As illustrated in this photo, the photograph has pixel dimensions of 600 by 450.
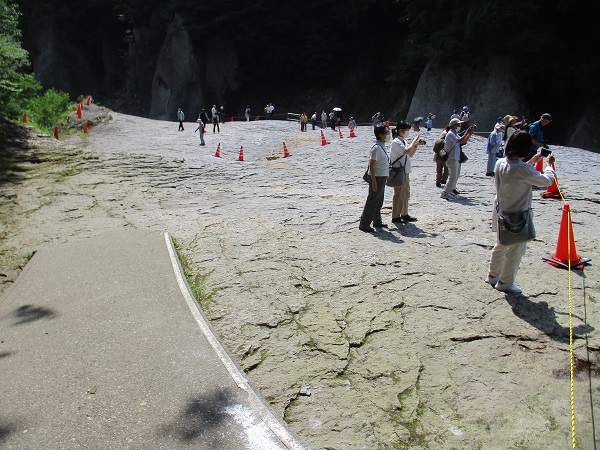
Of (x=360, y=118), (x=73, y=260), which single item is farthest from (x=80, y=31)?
(x=73, y=260)

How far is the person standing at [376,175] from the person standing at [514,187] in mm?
2450

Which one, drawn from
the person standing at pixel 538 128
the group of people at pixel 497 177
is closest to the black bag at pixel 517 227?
the group of people at pixel 497 177

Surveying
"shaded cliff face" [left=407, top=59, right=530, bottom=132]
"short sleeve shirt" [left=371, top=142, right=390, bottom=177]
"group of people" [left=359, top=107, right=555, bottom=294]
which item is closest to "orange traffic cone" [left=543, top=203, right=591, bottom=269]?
"group of people" [left=359, top=107, right=555, bottom=294]

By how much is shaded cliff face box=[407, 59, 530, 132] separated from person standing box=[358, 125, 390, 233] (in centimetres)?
2395

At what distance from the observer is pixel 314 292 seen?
6.16m

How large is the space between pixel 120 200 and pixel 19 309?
582cm

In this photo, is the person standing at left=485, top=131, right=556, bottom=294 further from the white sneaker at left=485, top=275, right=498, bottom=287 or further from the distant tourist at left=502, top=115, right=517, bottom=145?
the distant tourist at left=502, top=115, right=517, bottom=145

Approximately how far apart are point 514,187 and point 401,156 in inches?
115

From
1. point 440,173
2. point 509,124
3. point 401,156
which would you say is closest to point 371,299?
point 401,156

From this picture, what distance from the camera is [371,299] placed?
5.88 m

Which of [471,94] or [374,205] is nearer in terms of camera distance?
[374,205]

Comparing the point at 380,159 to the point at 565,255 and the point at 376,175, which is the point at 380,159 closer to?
the point at 376,175

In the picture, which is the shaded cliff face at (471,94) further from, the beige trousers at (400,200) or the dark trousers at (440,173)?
the beige trousers at (400,200)

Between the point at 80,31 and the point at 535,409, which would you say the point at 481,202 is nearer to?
the point at 535,409
